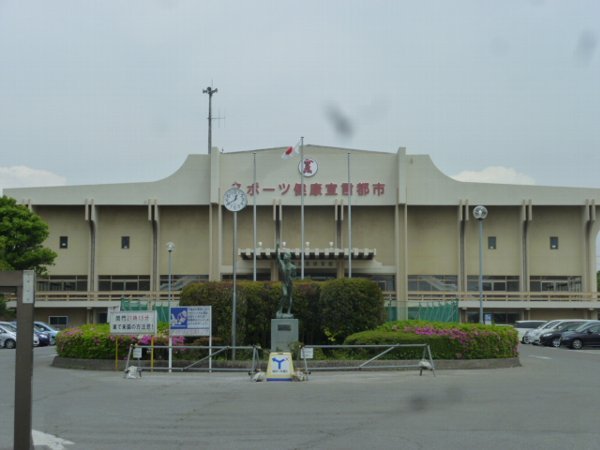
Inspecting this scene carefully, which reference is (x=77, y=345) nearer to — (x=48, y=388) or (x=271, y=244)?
(x=48, y=388)

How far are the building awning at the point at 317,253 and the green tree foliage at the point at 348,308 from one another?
26.3 metres

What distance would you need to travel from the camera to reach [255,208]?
56.3m

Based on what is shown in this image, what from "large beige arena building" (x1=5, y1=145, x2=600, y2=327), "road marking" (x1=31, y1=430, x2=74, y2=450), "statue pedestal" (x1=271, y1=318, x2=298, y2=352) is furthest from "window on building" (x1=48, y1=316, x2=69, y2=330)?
"road marking" (x1=31, y1=430, x2=74, y2=450)

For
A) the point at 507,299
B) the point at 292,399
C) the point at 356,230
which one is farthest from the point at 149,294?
Answer: the point at 292,399

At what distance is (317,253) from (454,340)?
30.8 metres

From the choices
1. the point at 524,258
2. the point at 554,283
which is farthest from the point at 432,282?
the point at 554,283

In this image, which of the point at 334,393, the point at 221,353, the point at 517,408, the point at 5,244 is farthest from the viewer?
the point at 5,244

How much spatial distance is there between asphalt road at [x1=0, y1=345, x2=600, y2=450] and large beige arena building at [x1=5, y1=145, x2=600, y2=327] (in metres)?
35.7

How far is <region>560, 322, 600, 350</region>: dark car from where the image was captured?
38281mm

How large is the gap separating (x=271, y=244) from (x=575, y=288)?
21773 mm

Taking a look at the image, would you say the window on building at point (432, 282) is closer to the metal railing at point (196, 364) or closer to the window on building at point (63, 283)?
the window on building at point (63, 283)

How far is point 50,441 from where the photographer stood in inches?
436

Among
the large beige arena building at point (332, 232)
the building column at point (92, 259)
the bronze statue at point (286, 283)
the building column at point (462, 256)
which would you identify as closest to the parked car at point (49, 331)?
the large beige arena building at point (332, 232)

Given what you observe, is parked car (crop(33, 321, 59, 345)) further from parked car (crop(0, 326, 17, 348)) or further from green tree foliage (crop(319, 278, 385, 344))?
green tree foliage (crop(319, 278, 385, 344))
